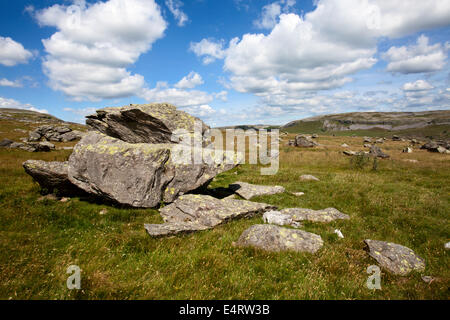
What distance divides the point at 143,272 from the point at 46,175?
9894mm

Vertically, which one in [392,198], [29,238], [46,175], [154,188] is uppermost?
[46,175]

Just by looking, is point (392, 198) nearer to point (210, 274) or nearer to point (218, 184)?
point (218, 184)

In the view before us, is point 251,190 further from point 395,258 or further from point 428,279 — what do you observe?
point 428,279

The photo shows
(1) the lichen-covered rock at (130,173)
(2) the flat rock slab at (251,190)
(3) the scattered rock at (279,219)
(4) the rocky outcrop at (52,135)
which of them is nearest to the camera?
(3) the scattered rock at (279,219)

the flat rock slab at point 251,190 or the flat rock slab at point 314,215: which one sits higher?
the flat rock slab at point 251,190

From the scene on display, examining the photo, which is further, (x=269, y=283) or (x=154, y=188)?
(x=154, y=188)

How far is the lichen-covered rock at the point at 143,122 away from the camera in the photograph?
14.1 m

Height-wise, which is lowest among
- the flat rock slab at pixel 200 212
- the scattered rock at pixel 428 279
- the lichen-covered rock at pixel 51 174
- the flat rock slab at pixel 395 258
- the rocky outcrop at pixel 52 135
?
the scattered rock at pixel 428 279

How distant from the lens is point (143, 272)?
6547 mm

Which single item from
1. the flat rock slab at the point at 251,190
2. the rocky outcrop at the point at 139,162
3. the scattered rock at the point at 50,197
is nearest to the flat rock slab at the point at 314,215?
the flat rock slab at the point at 251,190

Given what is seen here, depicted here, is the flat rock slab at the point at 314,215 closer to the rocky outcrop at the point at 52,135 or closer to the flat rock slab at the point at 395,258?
the flat rock slab at the point at 395,258

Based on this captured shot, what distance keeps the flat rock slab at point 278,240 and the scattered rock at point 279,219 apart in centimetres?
184

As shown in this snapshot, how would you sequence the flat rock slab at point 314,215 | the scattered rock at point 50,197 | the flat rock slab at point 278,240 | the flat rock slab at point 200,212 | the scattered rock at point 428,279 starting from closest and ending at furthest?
the scattered rock at point 428,279 < the flat rock slab at point 278,240 < the flat rock slab at point 200,212 < the flat rock slab at point 314,215 < the scattered rock at point 50,197
